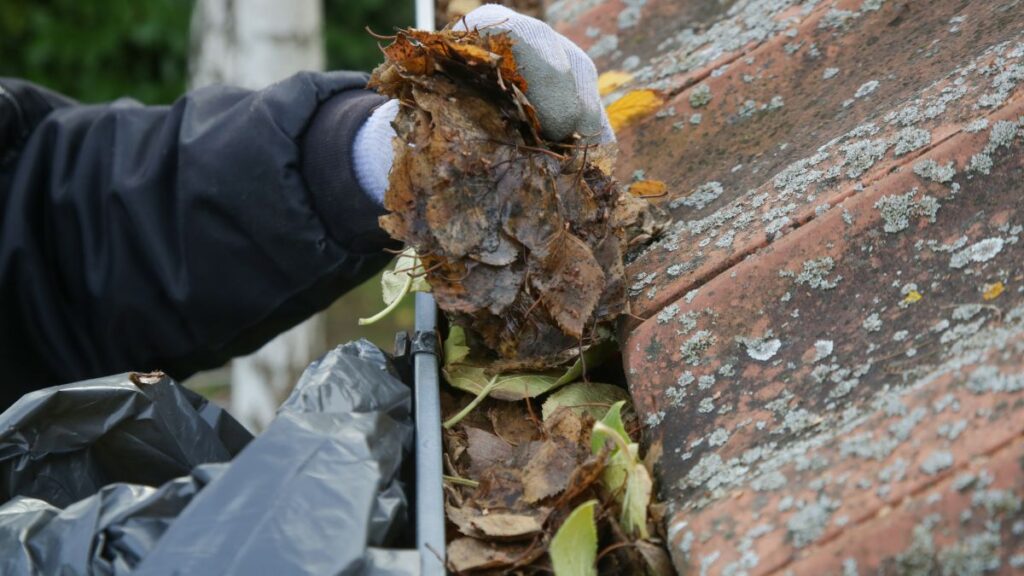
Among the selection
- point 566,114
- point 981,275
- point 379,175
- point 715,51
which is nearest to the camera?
point 981,275

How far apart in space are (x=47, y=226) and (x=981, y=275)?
191 cm

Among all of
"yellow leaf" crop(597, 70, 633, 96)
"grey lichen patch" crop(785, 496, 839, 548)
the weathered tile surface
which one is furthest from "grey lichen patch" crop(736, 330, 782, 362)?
"yellow leaf" crop(597, 70, 633, 96)

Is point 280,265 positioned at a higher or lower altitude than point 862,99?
lower

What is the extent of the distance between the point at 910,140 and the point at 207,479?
0.96 metres

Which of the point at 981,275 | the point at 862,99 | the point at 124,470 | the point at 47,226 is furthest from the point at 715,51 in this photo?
the point at 47,226

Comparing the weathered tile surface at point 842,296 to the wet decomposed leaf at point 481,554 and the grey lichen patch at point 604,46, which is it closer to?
the wet decomposed leaf at point 481,554

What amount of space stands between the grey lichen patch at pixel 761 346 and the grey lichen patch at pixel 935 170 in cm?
28

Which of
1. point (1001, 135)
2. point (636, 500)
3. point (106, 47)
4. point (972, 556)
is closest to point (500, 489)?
point (636, 500)

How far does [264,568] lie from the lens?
89cm

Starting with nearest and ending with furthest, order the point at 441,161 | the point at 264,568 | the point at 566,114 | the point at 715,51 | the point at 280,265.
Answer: the point at 264,568 < the point at 441,161 < the point at 566,114 < the point at 715,51 < the point at 280,265

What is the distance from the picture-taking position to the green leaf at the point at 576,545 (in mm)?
967

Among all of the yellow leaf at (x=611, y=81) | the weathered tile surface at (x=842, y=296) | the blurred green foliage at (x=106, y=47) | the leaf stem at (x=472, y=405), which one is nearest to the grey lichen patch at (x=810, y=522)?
the weathered tile surface at (x=842, y=296)

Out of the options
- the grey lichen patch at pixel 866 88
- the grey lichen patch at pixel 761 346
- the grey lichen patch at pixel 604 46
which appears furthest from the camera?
the grey lichen patch at pixel 604 46

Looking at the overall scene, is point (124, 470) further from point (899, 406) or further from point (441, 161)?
point (899, 406)
